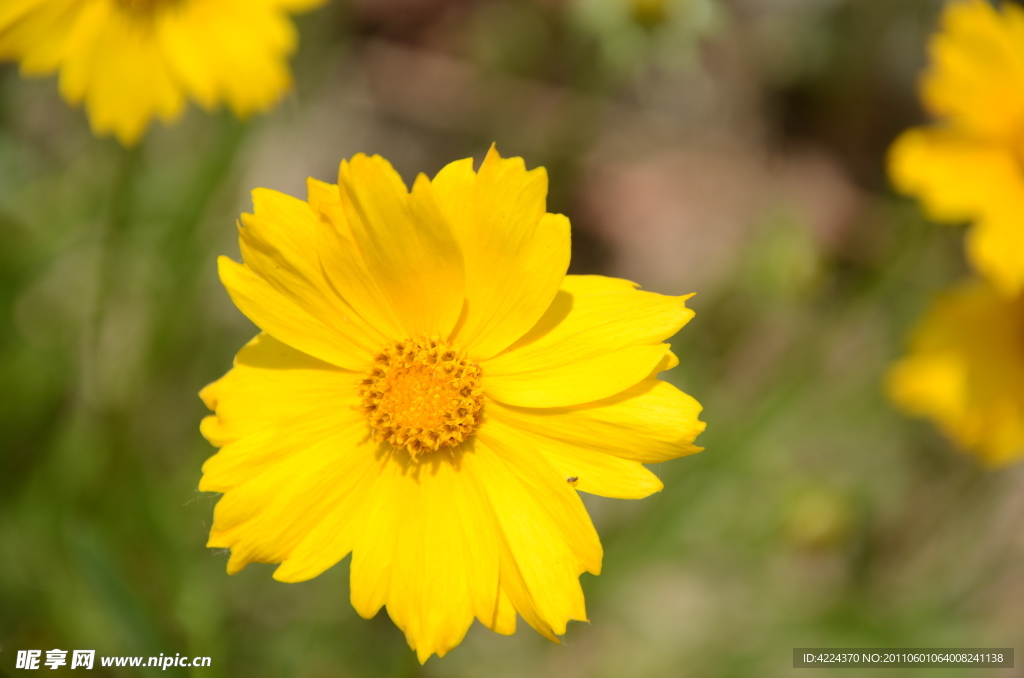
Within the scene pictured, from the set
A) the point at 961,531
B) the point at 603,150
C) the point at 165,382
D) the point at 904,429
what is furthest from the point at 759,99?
the point at 165,382

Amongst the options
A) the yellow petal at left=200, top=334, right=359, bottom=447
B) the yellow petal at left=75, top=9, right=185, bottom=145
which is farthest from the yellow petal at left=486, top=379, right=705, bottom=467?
the yellow petal at left=75, top=9, right=185, bottom=145

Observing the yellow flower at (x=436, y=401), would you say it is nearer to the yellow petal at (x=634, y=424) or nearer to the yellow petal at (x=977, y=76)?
the yellow petal at (x=634, y=424)

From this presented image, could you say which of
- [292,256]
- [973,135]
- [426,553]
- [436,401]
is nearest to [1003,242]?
[973,135]

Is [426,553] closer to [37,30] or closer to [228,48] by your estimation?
[228,48]

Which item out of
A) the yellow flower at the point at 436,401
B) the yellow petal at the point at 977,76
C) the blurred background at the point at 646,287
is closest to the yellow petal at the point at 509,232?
the yellow flower at the point at 436,401

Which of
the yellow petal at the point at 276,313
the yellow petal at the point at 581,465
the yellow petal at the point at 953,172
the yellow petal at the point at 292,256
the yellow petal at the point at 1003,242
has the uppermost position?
the yellow petal at the point at 953,172

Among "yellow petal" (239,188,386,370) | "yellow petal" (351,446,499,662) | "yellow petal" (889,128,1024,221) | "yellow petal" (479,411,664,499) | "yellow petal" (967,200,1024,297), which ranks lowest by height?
"yellow petal" (351,446,499,662)

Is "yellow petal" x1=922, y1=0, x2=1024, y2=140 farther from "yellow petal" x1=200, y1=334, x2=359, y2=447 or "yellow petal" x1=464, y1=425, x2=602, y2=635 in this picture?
"yellow petal" x1=200, y1=334, x2=359, y2=447
